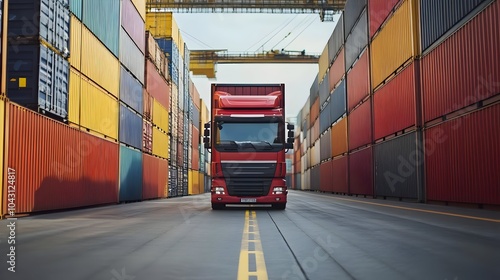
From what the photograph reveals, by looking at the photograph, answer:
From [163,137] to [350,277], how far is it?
117 feet

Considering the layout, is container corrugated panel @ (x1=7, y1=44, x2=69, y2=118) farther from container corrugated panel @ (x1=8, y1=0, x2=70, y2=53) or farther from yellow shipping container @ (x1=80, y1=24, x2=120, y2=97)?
yellow shipping container @ (x1=80, y1=24, x2=120, y2=97)

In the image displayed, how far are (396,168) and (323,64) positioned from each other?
28.2 meters

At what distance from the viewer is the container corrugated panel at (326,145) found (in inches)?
1929

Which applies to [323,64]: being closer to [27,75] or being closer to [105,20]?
[105,20]

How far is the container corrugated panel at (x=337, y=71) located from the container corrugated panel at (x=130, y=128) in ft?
59.2

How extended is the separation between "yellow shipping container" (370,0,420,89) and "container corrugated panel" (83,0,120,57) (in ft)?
48.5

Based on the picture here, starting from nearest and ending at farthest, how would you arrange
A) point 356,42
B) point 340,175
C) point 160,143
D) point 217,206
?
point 217,206, point 356,42, point 160,143, point 340,175

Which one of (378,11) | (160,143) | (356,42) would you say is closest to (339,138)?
(356,42)

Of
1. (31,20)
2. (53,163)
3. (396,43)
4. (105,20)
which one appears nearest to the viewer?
(31,20)

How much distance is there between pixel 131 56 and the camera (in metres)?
30.9

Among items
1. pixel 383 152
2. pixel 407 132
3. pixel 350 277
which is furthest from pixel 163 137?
pixel 350 277

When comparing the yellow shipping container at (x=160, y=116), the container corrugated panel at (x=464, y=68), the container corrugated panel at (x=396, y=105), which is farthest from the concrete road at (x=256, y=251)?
the yellow shipping container at (x=160, y=116)

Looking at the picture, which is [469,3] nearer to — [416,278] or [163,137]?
[416,278]

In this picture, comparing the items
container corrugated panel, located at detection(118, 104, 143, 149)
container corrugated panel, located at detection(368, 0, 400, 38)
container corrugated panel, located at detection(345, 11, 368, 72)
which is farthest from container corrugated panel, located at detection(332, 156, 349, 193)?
container corrugated panel, located at detection(118, 104, 143, 149)
